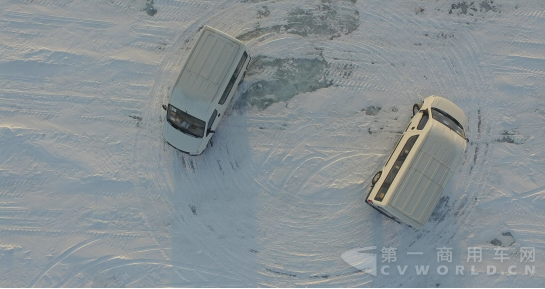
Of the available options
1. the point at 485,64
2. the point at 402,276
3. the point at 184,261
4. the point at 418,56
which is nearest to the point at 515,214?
the point at 402,276

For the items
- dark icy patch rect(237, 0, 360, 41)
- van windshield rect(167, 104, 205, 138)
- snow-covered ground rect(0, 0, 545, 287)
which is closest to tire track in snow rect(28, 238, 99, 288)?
snow-covered ground rect(0, 0, 545, 287)

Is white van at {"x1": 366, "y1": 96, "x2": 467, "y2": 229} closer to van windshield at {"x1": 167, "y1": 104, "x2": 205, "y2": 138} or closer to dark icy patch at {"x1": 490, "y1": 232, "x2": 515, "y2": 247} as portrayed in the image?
dark icy patch at {"x1": 490, "y1": 232, "x2": 515, "y2": 247}

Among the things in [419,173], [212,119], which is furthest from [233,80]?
[419,173]

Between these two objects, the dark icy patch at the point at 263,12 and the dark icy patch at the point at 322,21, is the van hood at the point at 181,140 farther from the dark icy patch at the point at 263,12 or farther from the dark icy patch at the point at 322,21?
the dark icy patch at the point at 263,12

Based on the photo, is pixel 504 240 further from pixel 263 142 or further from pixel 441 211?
pixel 263 142

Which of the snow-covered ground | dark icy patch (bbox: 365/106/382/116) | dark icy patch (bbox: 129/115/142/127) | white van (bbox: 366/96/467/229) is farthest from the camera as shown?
dark icy patch (bbox: 365/106/382/116)

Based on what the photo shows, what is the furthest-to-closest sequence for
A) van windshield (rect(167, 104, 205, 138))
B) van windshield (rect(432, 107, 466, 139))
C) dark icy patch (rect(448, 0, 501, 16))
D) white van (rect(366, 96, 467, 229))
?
dark icy patch (rect(448, 0, 501, 16))
van windshield (rect(432, 107, 466, 139))
van windshield (rect(167, 104, 205, 138))
white van (rect(366, 96, 467, 229))

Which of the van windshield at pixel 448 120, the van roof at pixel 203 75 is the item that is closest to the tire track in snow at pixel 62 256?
the van roof at pixel 203 75
